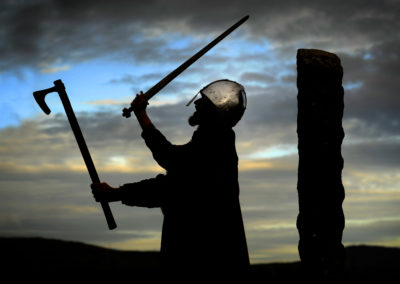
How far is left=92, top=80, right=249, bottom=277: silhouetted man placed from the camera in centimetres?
561

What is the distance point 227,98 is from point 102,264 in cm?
934

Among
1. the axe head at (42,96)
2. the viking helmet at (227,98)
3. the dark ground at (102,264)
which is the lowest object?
the dark ground at (102,264)

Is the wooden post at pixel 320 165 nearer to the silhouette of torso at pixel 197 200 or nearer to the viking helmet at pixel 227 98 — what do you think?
the viking helmet at pixel 227 98

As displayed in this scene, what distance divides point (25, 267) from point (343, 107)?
27.4 feet

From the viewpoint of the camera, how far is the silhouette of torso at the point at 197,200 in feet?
18.4

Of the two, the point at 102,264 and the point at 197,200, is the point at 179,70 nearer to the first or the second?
the point at 197,200

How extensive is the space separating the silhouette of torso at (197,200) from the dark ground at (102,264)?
191 inches

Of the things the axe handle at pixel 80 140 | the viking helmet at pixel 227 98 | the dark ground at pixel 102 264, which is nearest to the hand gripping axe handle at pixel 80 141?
the axe handle at pixel 80 140

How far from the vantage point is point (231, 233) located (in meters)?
5.74

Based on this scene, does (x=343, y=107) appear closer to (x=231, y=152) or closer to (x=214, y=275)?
(x=231, y=152)

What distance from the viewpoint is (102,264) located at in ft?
46.9

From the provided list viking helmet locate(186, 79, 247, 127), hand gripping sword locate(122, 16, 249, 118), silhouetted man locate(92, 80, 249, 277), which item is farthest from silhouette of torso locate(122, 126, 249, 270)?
hand gripping sword locate(122, 16, 249, 118)

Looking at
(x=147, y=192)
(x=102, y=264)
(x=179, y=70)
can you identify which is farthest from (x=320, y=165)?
(x=102, y=264)

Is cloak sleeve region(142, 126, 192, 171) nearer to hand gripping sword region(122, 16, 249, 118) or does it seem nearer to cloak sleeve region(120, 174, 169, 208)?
cloak sleeve region(120, 174, 169, 208)
